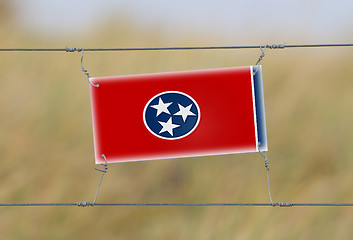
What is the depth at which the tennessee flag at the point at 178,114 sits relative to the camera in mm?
3328

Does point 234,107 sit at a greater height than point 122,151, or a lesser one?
greater

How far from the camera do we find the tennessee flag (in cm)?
333

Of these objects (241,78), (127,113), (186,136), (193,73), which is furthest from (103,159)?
(241,78)

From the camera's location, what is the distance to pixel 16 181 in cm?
754

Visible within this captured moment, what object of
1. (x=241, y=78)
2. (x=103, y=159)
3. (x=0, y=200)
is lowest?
(x=103, y=159)

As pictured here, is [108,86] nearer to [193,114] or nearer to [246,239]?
[193,114]

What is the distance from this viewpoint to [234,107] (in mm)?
3369

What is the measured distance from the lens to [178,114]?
334 cm

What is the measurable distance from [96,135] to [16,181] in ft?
15.4

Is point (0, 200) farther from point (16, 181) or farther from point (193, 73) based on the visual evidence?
point (193, 73)

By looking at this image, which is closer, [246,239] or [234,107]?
[234,107]

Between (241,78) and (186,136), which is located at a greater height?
(241,78)

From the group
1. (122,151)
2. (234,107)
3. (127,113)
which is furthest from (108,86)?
(234,107)

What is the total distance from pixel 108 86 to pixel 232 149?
3.07 feet
